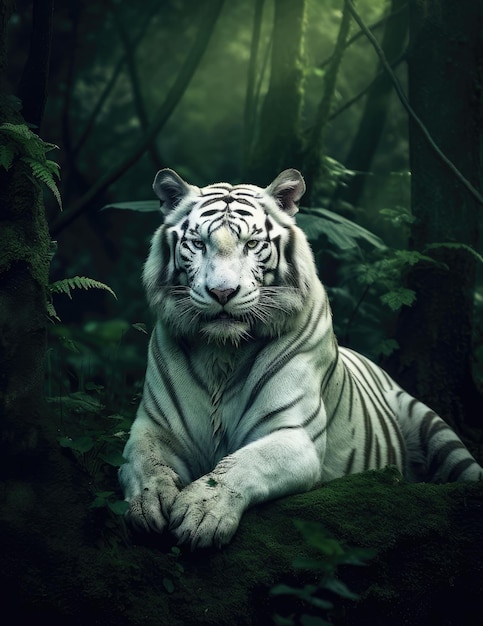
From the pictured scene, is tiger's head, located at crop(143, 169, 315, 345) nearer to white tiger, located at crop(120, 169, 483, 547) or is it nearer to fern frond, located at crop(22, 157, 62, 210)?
white tiger, located at crop(120, 169, 483, 547)

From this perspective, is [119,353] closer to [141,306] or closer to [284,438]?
[284,438]

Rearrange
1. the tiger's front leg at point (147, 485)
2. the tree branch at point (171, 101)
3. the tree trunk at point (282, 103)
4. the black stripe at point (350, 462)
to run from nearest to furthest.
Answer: the tiger's front leg at point (147, 485), the black stripe at point (350, 462), the tree branch at point (171, 101), the tree trunk at point (282, 103)

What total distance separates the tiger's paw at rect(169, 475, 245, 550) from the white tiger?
12mm

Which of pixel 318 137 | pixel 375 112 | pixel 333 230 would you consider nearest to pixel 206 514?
pixel 333 230

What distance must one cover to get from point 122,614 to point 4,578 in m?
0.38

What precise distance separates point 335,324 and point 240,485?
2900 millimetres

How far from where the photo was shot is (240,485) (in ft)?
9.78

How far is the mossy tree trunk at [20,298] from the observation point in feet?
8.82

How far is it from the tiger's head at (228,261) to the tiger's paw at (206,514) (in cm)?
71

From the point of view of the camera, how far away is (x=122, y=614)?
252 cm

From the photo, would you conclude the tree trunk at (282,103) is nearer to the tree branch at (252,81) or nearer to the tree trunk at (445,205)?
the tree branch at (252,81)

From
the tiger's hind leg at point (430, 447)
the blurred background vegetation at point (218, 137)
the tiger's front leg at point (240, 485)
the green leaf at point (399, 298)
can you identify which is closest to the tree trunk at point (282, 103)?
the blurred background vegetation at point (218, 137)

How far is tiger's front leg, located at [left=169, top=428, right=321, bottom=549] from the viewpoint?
2.79 meters

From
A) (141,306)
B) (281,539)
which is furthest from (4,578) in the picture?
(141,306)
